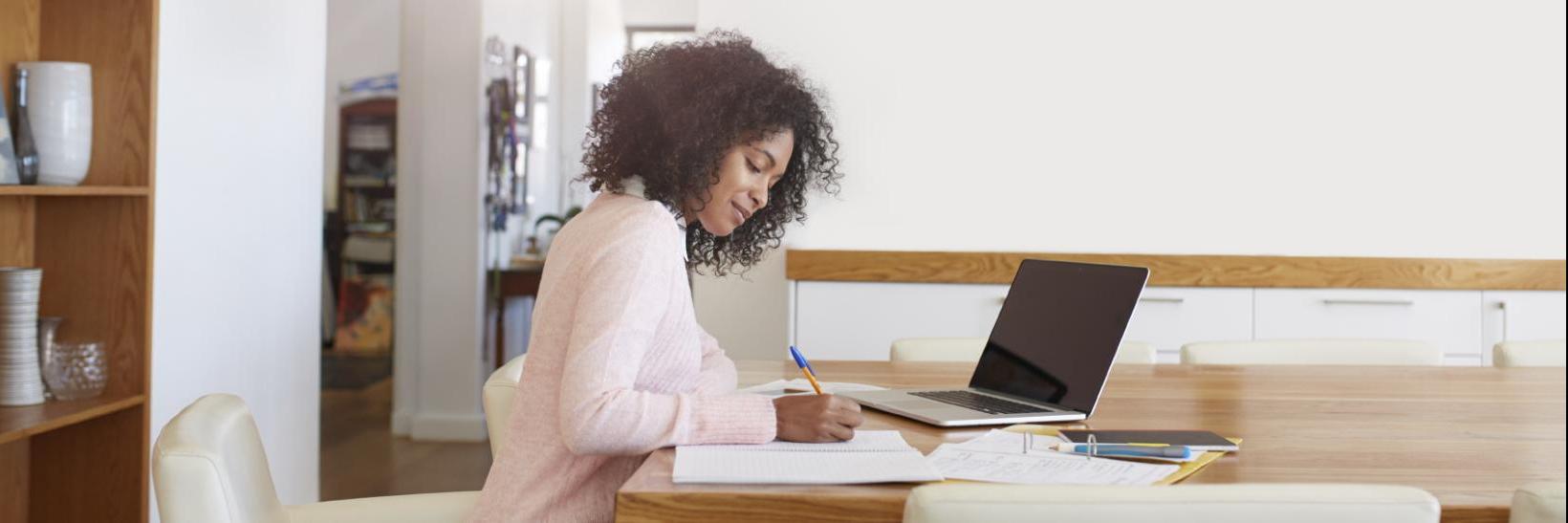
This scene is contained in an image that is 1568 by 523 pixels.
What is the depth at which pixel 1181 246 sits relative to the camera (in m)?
4.07

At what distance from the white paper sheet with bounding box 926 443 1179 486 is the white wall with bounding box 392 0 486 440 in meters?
4.06

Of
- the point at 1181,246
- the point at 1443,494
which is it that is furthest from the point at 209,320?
the point at 1181,246

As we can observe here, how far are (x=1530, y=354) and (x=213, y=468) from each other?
2487 mm

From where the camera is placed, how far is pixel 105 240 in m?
2.39

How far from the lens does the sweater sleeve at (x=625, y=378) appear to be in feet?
4.37

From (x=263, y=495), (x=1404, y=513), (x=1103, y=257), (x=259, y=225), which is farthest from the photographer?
(x=1103, y=257)

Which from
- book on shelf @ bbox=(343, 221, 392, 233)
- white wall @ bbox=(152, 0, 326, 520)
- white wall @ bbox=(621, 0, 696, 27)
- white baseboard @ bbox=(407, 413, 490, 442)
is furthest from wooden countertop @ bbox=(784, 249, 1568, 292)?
white wall @ bbox=(621, 0, 696, 27)

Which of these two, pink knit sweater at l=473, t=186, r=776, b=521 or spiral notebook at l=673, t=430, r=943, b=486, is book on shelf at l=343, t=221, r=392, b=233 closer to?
pink knit sweater at l=473, t=186, r=776, b=521

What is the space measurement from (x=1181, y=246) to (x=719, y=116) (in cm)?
275

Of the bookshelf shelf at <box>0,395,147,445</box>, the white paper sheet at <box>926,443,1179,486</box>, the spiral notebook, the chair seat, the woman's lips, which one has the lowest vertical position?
the chair seat

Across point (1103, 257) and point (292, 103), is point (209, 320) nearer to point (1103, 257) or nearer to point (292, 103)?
point (292, 103)

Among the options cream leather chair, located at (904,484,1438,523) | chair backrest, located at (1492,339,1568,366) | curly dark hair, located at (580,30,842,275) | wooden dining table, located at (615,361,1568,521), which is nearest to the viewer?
cream leather chair, located at (904,484,1438,523)

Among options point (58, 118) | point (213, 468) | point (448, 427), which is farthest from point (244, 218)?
point (448, 427)

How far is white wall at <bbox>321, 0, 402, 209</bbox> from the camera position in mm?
8391
